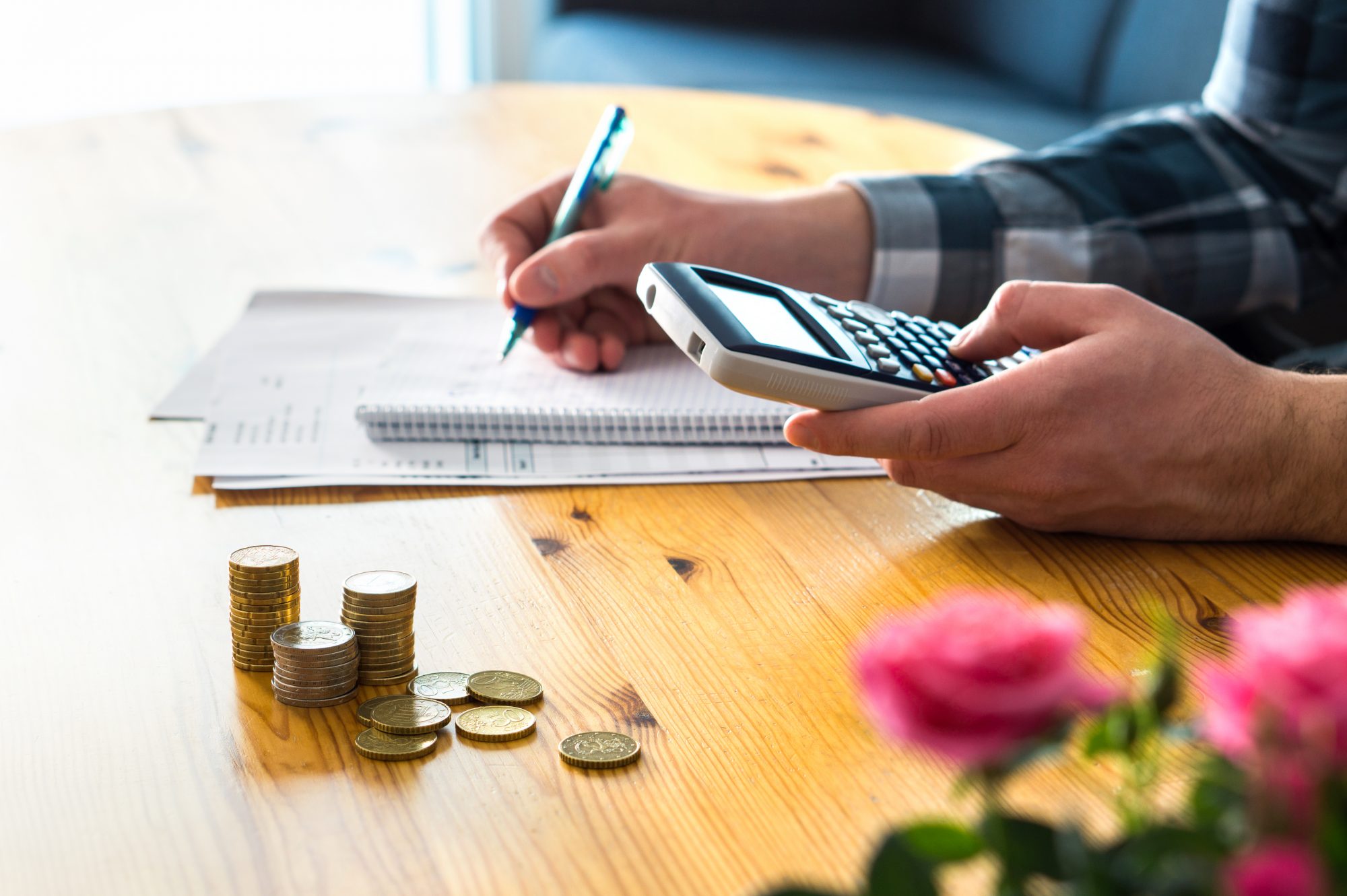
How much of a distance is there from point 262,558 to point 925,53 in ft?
8.28

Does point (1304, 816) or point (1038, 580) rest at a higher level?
point (1304, 816)

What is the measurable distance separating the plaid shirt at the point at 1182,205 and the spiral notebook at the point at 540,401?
20cm

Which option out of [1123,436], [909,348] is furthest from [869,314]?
[1123,436]

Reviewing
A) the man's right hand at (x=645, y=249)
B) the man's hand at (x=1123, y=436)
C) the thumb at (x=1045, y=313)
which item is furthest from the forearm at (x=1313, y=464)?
the man's right hand at (x=645, y=249)

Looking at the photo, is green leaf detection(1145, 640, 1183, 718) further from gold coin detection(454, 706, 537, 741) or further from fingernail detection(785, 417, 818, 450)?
fingernail detection(785, 417, 818, 450)

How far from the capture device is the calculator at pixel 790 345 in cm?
59

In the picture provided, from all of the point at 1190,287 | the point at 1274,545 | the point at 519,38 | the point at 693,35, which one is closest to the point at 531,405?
the point at 1274,545

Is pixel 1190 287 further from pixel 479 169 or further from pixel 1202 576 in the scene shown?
pixel 479 169

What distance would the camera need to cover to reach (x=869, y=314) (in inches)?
27.5

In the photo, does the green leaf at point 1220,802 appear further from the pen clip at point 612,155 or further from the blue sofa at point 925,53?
the blue sofa at point 925,53

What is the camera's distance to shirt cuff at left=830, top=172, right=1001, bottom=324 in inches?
35.9

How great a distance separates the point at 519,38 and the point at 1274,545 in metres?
2.88

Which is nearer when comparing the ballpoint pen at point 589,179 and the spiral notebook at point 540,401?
the spiral notebook at point 540,401

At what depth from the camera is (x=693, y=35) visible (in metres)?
2.70
